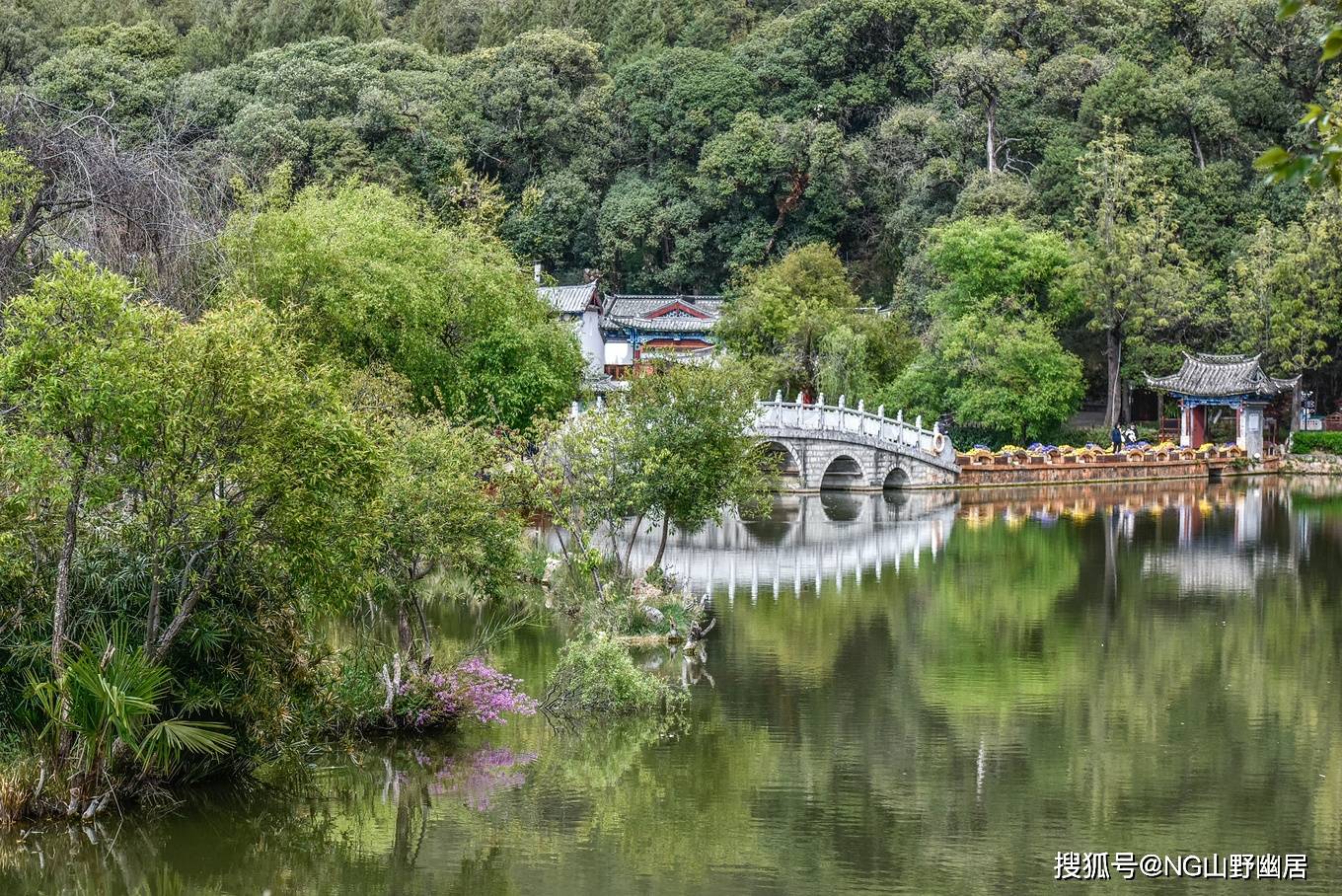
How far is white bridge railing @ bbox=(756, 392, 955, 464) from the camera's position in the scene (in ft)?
137

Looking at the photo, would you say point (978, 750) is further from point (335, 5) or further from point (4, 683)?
point (335, 5)

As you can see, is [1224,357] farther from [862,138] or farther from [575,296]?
[575,296]

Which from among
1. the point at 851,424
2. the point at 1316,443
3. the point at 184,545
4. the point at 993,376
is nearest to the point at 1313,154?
the point at 184,545

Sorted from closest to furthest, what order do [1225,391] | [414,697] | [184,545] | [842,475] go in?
1. [184,545]
2. [414,697]
3. [842,475]
4. [1225,391]

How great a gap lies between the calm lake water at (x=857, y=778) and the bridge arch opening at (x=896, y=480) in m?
19.0

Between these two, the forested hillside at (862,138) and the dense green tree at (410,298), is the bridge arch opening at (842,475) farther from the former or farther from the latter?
the dense green tree at (410,298)

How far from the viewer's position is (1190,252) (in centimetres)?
5144

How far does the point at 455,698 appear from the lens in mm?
15852

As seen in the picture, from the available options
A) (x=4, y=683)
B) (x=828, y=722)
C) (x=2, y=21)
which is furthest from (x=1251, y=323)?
(x=2, y=21)

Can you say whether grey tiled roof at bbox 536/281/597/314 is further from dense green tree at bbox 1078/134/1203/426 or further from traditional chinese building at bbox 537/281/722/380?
dense green tree at bbox 1078/134/1203/426

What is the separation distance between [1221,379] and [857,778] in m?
36.9

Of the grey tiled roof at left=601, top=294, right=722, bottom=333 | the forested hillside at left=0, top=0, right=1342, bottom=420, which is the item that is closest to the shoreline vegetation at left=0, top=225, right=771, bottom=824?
the forested hillside at left=0, top=0, right=1342, bottom=420

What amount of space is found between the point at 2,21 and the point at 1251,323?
Answer: 4900cm

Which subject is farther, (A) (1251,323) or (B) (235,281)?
(A) (1251,323)
